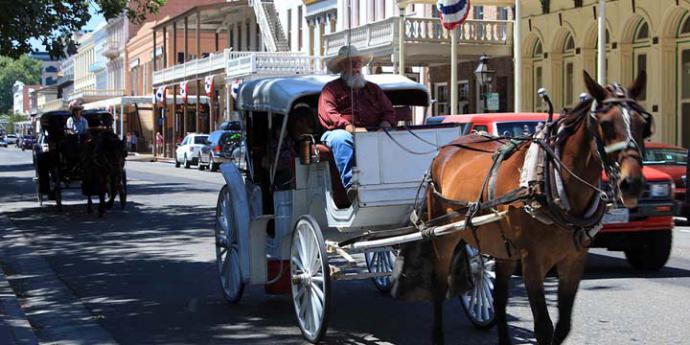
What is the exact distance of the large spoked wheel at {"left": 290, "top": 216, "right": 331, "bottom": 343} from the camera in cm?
799

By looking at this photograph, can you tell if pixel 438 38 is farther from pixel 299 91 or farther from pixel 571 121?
pixel 571 121

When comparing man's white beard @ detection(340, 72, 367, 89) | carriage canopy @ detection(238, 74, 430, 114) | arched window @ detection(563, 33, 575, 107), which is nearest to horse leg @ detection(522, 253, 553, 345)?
man's white beard @ detection(340, 72, 367, 89)

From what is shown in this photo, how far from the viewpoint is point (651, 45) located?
29938 millimetres

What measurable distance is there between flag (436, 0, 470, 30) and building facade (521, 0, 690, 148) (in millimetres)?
3928

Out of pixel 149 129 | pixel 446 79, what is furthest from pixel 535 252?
pixel 149 129

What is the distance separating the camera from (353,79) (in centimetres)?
880

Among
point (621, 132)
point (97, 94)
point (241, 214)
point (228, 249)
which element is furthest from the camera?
point (97, 94)

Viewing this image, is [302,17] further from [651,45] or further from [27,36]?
[27,36]

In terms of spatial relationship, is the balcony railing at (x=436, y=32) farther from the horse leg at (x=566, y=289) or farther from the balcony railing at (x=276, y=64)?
the horse leg at (x=566, y=289)

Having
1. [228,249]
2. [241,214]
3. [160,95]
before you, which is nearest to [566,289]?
[241,214]

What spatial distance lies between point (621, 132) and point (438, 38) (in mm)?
30974

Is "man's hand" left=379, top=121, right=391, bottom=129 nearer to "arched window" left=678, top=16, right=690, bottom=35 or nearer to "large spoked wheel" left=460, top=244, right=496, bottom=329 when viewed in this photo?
"large spoked wheel" left=460, top=244, right=496, bottom=329

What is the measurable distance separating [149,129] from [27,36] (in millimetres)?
66107

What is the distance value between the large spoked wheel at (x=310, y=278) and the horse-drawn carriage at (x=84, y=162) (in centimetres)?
1263
